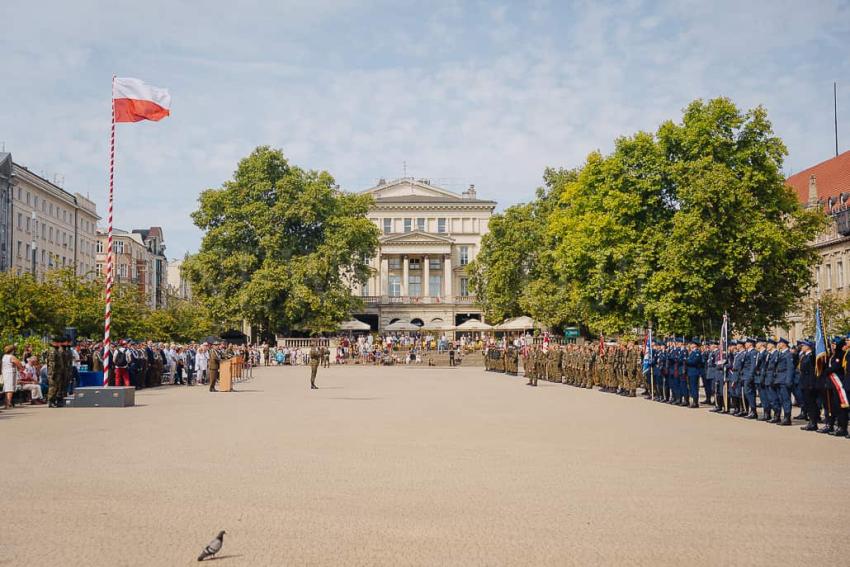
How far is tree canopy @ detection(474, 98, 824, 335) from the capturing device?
1550 inches

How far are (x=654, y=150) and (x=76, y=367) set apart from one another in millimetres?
28035

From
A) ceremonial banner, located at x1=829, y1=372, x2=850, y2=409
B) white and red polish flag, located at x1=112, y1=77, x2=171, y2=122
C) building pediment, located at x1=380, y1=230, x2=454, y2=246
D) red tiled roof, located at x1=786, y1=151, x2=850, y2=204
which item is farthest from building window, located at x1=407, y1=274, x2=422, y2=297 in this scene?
ceremonial banner, located at x1=829, y1=372, x2=850, y2=409

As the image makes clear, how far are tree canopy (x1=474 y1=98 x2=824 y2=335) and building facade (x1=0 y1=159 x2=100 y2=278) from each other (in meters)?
40.7

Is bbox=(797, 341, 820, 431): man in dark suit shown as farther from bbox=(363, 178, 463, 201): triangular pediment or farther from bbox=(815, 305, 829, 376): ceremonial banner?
bbox=(363, 178, 463, 201): triangular pediment

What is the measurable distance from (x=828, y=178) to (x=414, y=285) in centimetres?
5697

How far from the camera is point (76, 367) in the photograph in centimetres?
3077

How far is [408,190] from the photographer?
11612 centimetres

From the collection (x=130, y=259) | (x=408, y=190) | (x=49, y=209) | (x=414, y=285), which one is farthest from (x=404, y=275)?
(x=49, y=209)

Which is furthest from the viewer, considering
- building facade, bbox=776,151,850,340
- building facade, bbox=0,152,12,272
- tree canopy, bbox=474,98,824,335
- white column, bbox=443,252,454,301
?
white column, bbox=443,252,454,301

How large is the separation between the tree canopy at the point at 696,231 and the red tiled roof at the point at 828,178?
17.8 meters

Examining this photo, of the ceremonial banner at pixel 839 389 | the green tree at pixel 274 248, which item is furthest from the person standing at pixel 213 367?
the green tree at pixel 274 248

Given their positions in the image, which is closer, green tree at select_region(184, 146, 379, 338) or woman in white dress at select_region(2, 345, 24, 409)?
woman in white dress at select_region(2, 345, 24, 409)

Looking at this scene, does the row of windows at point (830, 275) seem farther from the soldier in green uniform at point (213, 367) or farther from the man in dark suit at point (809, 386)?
the man in dark suit at point (809, 386)

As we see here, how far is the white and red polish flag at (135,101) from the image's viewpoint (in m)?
26.5
